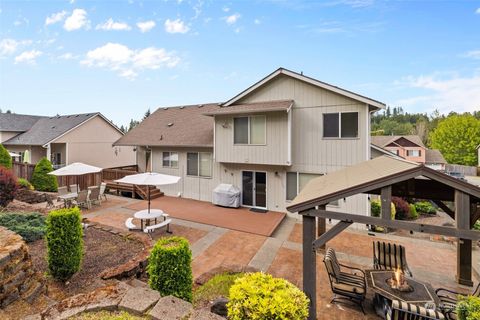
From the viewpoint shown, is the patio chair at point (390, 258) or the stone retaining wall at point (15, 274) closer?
the stone retaining wall at point (15, 274)

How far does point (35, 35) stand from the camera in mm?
13461

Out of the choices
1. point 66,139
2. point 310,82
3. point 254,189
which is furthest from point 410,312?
point 66,139

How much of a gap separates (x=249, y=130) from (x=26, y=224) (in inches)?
385

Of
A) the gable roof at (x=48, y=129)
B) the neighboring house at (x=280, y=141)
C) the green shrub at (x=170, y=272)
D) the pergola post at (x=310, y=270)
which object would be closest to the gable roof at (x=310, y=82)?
the neighboring house at (x=280, y=141)

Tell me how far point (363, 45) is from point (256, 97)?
8604 millimetres

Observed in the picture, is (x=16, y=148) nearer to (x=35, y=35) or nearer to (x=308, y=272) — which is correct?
(x=35, y=35)

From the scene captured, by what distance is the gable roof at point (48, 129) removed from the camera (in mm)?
21420

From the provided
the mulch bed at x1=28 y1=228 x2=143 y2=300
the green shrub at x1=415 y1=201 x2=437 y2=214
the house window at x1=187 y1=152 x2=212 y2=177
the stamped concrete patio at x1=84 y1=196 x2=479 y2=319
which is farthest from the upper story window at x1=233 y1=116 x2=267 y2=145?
the green shrub at x1=415 y1=201 x2=437 y2=214

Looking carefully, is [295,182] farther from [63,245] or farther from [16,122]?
[16,122]

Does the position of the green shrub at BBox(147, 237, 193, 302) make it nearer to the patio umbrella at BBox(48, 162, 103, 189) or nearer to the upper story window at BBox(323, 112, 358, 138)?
the upper story window at BBox(323, 112, 358, 138)

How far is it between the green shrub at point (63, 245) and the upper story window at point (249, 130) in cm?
884

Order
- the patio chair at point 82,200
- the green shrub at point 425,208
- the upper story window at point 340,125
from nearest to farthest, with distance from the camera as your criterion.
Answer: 1. the upper story window at point 340,125
2. the patio chair at point 82,200
3. the green shrub at point 425,208

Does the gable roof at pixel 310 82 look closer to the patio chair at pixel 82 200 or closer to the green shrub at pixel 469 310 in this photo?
A: the green shrub at pixel 469 310

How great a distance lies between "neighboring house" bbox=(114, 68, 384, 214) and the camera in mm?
10883
